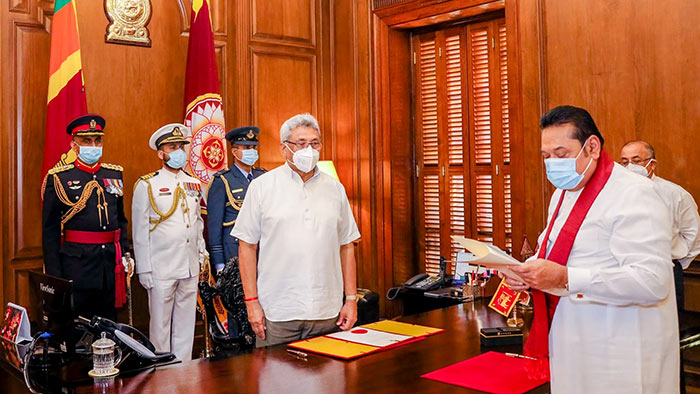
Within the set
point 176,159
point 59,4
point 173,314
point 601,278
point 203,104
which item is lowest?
point 173,314

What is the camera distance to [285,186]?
9.39 feet

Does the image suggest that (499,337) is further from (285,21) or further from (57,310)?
(285,21)

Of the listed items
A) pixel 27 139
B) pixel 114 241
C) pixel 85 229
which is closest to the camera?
pixel 85 229

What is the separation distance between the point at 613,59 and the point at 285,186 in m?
2.34

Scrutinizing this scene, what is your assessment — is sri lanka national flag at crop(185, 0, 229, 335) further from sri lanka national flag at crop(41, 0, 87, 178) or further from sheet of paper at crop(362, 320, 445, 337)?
sheet of paper at crop(362, 320, 445, 337)

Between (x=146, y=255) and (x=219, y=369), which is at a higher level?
(x=146, y=255)

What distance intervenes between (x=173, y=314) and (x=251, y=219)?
1.93m

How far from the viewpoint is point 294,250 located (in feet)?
9.13

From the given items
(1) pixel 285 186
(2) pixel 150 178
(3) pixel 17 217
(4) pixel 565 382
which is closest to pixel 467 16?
(2) pixel 150 178

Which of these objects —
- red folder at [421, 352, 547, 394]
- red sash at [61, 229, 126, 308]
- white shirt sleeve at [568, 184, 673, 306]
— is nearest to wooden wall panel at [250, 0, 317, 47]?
red sash at [61, 229, 126, 308]

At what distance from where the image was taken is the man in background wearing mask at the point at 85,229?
13.1 feet

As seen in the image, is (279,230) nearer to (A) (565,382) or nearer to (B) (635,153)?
(A) (565,382)

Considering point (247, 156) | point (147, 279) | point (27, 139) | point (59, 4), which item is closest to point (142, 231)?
point (147, 279)

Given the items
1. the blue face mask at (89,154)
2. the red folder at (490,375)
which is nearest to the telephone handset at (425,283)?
the red folder at (490,375)
